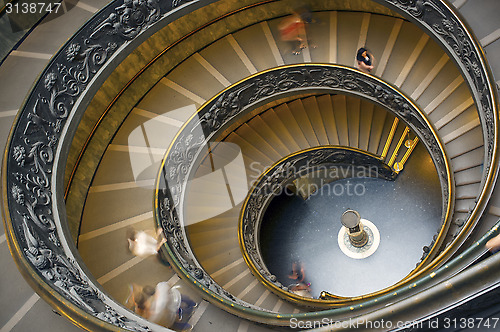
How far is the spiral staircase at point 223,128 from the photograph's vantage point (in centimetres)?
662

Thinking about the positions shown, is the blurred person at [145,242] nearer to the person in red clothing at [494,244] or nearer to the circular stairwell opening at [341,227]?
the circular stairwell opening at [341,227]

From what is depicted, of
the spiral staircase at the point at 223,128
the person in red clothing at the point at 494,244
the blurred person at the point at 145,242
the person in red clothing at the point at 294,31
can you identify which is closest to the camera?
the person in red clothing at the point at 494,244

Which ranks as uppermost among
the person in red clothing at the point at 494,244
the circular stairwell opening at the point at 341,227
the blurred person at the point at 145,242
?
the circular stairwell opening at the point at 341,227

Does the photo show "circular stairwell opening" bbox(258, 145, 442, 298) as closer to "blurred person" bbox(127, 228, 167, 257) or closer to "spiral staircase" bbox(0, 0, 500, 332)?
"spiral staircase" bbox(0, 0, 500, 332)

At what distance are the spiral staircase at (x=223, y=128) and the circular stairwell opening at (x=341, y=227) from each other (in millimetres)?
855

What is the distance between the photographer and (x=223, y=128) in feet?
31.6

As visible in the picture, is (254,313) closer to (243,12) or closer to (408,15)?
(408,15)

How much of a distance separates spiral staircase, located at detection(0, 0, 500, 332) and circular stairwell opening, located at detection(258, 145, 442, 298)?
86 centimetres

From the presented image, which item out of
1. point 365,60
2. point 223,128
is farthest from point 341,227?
point 365,60

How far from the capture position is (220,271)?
376 inches

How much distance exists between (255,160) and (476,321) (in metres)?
8.44

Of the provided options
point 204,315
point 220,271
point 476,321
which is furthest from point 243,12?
point 476,321

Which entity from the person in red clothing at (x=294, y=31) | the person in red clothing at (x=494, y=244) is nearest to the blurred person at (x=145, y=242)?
the person in red clothing at (x=294, y=31)

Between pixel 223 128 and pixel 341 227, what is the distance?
172 inches
